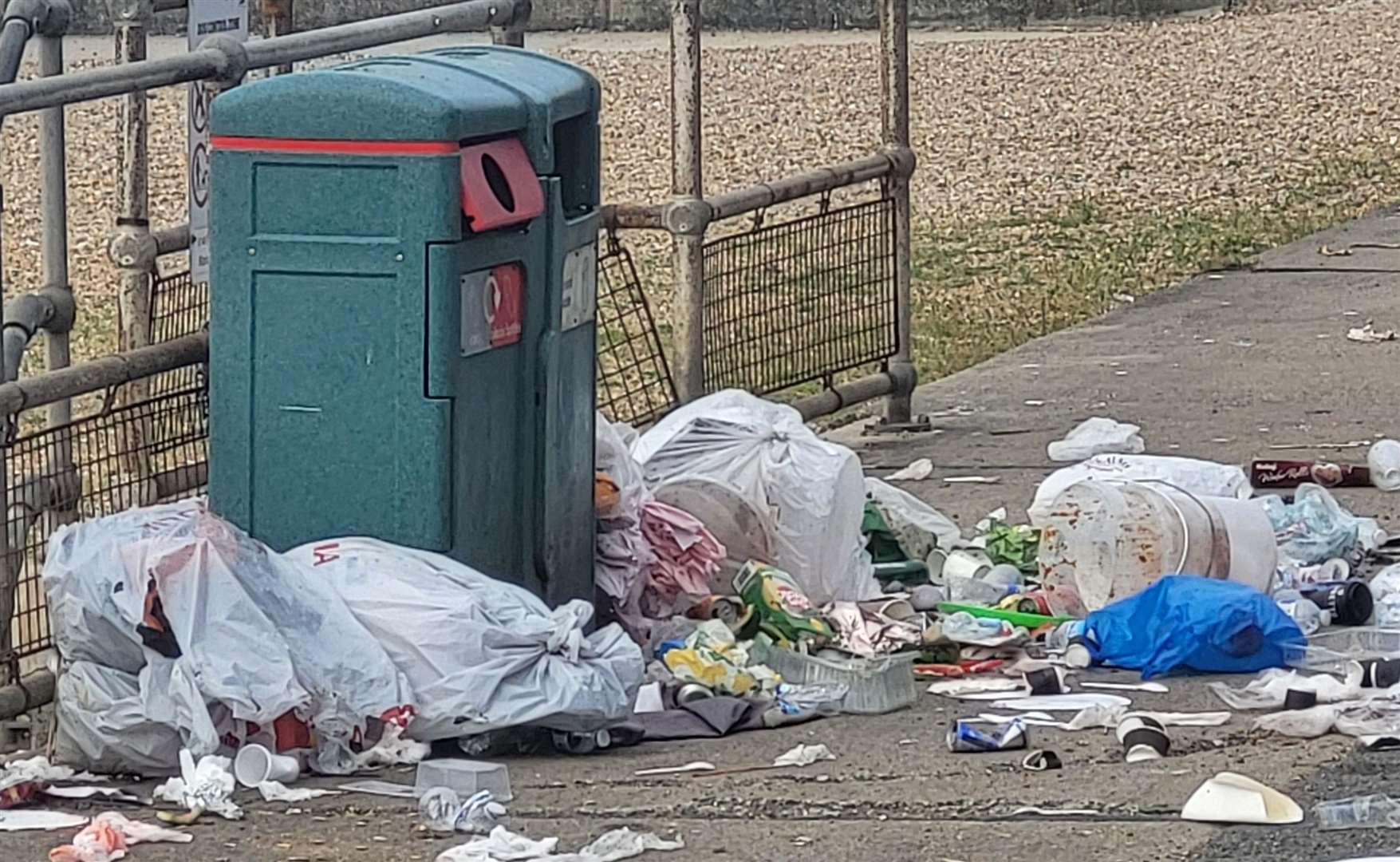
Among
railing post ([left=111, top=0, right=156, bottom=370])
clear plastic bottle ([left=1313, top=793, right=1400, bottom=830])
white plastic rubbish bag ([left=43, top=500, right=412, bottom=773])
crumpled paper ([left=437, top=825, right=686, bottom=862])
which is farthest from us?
railing post ([left=111, top=0, right=156, bottom=370])

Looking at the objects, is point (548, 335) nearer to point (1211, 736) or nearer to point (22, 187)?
point (1211, 736)

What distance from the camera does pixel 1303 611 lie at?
633cm

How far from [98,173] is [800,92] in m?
6.43

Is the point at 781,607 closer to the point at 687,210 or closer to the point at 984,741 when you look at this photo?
the point at 984,741

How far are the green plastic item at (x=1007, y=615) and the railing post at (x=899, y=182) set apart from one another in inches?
106

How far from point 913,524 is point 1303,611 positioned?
1.17m

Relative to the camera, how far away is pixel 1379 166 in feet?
56.2

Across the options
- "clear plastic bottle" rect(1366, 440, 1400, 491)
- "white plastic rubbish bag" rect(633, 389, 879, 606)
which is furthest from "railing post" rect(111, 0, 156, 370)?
"clear plastic bottle" rect(1366, 440, 1400, 491)

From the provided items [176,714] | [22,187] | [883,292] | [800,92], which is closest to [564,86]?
[176,714]

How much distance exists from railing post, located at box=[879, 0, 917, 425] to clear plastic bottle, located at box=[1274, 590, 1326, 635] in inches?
113

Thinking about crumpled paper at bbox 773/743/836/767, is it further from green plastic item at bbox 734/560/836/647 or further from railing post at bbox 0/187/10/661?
railing post at bbox 0/187/10/661

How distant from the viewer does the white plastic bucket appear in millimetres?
6324

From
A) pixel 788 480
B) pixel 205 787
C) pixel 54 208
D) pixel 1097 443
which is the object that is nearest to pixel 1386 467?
pixel 1097 443

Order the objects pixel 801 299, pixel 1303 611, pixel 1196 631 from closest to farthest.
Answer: pixel 1196 631, pixel 1303 611, pixel 801 299
